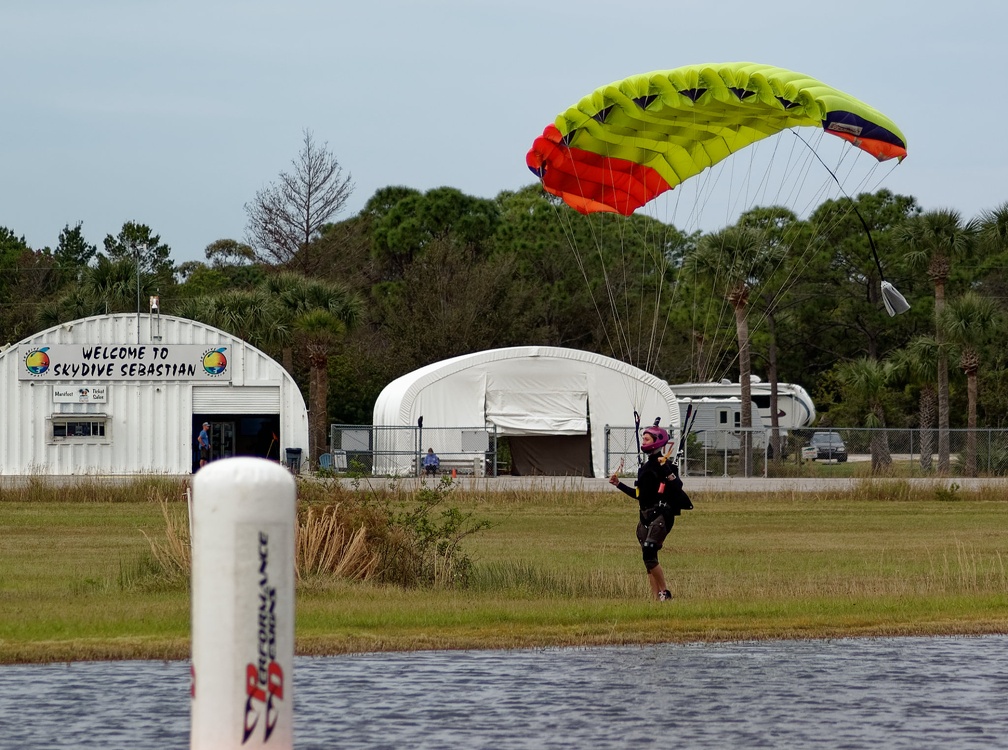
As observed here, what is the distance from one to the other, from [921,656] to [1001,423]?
202ft

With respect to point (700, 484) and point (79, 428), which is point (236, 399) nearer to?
point (79, 428)

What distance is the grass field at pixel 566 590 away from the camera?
14617 millimetres

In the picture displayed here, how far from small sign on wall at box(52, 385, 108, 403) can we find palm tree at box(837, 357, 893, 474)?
2501 cm

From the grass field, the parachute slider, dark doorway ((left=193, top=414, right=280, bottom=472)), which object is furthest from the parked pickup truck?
the parachute slider

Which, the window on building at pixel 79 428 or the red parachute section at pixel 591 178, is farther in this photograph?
the window on building at pixel 79 428

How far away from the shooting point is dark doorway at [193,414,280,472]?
55094mm

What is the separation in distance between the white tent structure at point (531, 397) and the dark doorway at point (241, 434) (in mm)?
7172

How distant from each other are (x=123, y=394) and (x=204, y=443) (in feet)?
10.9

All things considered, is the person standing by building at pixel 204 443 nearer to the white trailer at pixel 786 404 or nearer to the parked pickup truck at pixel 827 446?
the white trailer at pixel 786 404

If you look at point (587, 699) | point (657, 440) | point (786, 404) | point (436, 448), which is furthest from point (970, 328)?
point (587, 699)

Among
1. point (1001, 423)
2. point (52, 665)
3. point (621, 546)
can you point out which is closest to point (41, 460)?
point (621, 546)

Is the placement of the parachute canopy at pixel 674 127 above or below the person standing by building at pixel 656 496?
above

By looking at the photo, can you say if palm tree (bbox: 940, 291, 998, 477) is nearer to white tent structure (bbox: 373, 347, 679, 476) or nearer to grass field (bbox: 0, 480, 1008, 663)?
white tent structure (bbox: 373, 347, 679, 476)

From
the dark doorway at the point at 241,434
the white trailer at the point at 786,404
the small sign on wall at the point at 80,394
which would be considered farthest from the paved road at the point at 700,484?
the white trailer at the point at 786,404
